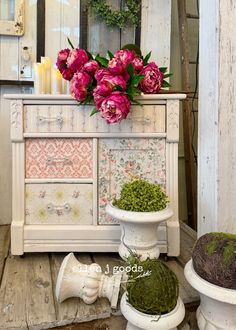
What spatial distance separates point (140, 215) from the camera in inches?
45.4

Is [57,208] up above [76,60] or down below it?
below

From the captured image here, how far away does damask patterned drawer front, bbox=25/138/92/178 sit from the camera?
4.59ft

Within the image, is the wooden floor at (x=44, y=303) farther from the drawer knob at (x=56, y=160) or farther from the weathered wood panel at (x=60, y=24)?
the weathered wood panel at (x=60, y=24)

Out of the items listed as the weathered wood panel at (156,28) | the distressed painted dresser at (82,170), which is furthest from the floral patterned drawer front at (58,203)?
the weathered wood panel at (156,28)

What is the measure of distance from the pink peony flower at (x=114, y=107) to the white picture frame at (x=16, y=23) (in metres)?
0.87

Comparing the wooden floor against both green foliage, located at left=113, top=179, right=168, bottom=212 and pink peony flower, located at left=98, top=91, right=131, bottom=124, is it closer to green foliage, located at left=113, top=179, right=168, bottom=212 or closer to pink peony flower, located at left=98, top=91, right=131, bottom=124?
green foliage, located at left=113, top=179, right=168, bottom=212

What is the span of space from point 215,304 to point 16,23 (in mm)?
1639

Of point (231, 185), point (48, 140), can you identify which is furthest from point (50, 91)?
point (231, 185)

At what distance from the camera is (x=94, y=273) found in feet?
3.59

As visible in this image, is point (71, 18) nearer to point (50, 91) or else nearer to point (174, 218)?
point (50, 91)

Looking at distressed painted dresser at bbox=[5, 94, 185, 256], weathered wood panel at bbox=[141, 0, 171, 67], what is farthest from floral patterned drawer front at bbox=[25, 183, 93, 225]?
weathered wood panel at bbox=[141, 0, 171, 67]

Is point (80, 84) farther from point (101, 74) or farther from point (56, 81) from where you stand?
point (56, 81)

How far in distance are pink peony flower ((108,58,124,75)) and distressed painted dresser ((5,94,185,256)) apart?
17cm

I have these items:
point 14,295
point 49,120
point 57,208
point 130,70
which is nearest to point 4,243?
point 57,208
